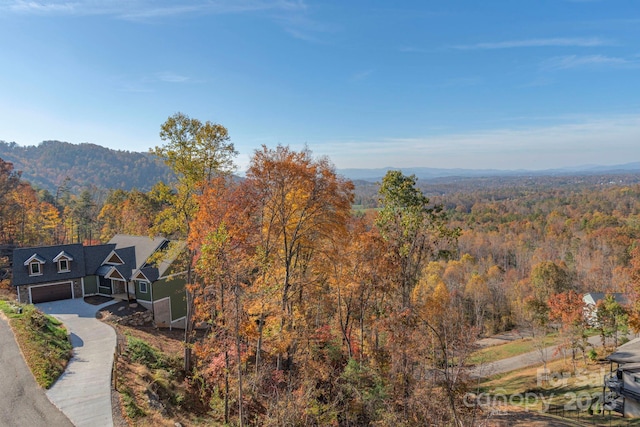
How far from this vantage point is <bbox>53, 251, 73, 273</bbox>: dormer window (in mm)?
26422

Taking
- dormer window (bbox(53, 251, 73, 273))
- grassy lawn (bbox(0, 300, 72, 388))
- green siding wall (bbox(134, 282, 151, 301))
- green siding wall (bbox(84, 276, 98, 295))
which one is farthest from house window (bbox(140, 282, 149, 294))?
dormer window (bbox(53, 251, 73, 273))

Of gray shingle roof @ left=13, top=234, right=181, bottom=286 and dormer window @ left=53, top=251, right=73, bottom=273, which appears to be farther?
dormer window @ left=53, top=251, right=73, bottom=273

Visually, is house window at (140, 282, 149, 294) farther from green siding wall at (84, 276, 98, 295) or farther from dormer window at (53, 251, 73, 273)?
dormer window at (53, 251, 73, 273)

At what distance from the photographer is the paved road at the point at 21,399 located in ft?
34.0

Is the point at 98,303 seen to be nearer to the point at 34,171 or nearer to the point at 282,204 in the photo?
the point at 282,204

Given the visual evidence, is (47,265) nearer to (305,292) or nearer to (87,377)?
(87,377)

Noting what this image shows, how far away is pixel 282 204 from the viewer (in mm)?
14828

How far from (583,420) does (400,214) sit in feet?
46.4

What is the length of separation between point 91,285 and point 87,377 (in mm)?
16839

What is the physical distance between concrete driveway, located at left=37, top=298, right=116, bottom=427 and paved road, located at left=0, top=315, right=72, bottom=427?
0.29 metres

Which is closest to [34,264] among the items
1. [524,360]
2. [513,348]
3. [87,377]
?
[87,377]

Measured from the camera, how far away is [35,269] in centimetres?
2586

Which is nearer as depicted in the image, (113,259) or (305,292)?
(305,292)

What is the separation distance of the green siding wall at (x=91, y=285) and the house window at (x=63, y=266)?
4.96 ft
